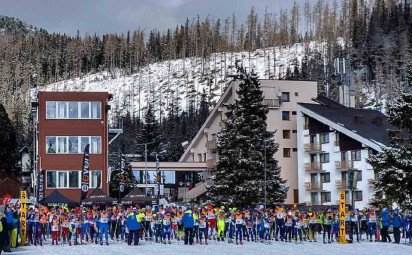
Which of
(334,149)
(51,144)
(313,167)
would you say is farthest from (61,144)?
(334,149)

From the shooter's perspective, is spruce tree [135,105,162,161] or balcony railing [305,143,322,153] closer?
balcony railing [305,143,322,153]

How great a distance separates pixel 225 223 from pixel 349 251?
911cm

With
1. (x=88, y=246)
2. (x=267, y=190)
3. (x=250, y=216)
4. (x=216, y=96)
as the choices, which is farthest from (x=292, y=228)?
(x=216, y=96)

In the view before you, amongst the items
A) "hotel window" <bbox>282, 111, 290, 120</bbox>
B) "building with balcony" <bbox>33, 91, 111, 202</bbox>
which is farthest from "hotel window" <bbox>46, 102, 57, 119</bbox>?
"hotel window" <bbox>282, 111, 290, 120</bbox>

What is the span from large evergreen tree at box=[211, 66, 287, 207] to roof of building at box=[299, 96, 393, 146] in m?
14.5

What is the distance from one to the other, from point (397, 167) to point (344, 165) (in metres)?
29.2

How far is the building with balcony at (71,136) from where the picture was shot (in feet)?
212

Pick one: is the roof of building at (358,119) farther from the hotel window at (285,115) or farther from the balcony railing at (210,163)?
the balcony railing at (210,163)

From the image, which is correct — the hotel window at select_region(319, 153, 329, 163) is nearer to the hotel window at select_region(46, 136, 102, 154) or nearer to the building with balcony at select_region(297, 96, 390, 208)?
the building with balcony at select_region(297, 96, 390, 208)

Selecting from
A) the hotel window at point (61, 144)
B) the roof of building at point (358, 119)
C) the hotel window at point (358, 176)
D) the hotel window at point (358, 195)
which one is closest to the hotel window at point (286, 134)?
the roof of building at point (358, 119)

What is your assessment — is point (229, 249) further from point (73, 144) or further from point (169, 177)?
Answer: point (169, 177)

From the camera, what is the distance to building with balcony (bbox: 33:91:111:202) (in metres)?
64.6

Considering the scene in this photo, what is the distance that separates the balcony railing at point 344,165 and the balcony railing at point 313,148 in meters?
2.80

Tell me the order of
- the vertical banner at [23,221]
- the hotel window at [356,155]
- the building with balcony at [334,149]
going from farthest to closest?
the hotel window at [356,155], the building with balcony at [334,149], the vertical banner at [23,221]
